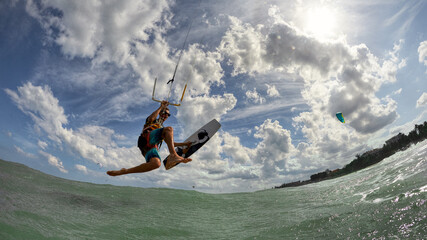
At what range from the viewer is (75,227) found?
8.85 metres

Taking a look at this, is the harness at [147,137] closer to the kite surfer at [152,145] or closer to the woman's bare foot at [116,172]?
the kite surfer at [152,145]

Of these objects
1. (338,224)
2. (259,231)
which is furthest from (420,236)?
(259,231)

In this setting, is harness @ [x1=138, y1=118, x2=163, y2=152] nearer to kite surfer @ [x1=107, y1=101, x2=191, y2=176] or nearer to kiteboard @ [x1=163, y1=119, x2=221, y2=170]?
kite surfer @ [x1=107, y1=101, x2=191, y2=176]

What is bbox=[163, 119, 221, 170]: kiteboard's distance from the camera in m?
11.4

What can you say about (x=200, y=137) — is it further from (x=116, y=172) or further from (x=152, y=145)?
(x=116, y=172)

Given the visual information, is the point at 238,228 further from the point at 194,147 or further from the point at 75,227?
the point at 75,227

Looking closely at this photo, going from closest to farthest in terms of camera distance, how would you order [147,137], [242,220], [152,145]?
[152,145] → [147,137] → [242,220]

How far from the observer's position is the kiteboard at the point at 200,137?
37.5ft

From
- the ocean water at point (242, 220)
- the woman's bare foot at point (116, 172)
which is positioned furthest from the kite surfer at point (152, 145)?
the ocean water at point (242, 220)

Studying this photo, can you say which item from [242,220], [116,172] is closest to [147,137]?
[116,172]

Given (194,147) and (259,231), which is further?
(194,147)

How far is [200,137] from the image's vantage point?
1166 centimetres

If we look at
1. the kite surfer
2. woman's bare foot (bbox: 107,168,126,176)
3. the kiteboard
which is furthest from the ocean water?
the kite surfer

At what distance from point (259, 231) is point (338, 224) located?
113 inches
